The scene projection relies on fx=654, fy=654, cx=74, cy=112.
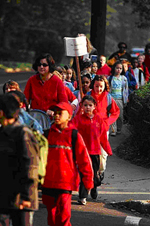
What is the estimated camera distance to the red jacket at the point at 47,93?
8172 millimetres

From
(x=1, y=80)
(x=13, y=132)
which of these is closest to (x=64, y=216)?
(x=13, y=132)

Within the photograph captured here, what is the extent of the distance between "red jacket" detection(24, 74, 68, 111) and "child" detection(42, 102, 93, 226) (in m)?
1.96

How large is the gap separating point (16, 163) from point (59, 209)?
4.59 ft

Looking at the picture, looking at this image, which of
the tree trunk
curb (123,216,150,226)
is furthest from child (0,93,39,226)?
the tree trunk

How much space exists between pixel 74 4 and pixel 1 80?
70.4 ft

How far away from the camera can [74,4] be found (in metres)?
46.3

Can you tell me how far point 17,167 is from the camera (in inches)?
193

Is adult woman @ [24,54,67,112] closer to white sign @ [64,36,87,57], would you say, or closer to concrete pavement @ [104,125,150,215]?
concrete pavement @ [104,125,150,215]

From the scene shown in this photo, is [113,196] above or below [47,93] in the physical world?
below

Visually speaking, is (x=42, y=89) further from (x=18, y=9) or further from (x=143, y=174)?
(x=18, y=9)

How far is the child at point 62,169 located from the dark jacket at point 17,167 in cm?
116

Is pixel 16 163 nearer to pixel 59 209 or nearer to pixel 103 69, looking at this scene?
pixel 59 209

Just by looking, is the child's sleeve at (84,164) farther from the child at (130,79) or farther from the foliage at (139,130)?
the child at (130,79)

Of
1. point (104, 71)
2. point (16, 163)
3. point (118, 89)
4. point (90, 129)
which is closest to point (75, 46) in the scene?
point (118, 89)
